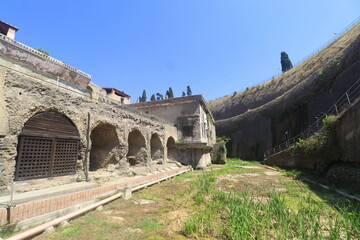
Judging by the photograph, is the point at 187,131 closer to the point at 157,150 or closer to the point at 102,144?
the point at 157,150

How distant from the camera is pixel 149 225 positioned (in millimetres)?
4594

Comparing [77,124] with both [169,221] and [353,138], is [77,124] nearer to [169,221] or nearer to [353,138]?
[169,221]

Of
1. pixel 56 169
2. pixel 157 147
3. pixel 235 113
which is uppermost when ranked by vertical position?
pixel 235 113

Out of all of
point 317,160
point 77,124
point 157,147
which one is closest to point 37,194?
point 77,124

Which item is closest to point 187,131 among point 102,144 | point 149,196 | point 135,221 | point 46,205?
point 102,144

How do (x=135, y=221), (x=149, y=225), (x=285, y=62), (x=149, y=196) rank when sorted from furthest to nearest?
(x=285, y=62), (x=149, y=196), (x=135, y=221), (x=149, y=225)

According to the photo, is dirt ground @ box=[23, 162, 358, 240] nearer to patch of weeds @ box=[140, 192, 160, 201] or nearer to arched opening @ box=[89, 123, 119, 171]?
patch of weeds @ box=[140, 192, 160, 201]

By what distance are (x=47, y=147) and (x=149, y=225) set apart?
17.1ft

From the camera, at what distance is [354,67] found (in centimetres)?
1739

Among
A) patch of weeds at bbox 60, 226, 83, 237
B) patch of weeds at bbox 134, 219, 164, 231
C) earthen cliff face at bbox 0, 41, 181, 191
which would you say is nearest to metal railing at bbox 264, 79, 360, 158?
patch of weeds at bbox 134, 219, 164, 231

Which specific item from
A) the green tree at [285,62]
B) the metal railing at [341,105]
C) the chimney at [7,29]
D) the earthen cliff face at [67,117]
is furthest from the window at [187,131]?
the green tree at [285,62]

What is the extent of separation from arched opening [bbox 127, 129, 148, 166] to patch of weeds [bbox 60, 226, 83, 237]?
29.0ft

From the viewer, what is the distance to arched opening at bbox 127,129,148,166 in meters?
13.2

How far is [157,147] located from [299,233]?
13.1 metres
